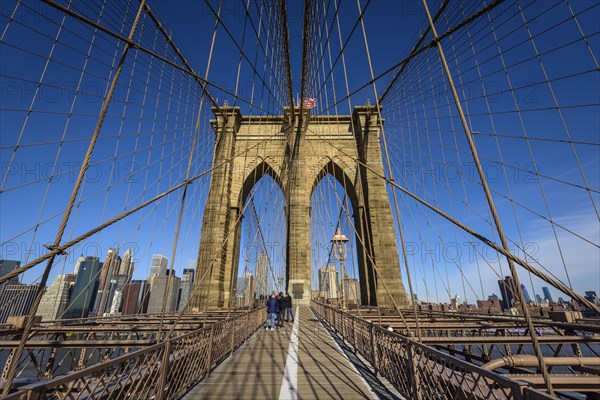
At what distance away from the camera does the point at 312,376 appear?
397 cm

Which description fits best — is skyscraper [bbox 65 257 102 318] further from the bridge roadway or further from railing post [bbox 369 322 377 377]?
railing post [bbox 369 322 377 377]

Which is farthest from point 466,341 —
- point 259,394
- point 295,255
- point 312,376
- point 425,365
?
point 295,255

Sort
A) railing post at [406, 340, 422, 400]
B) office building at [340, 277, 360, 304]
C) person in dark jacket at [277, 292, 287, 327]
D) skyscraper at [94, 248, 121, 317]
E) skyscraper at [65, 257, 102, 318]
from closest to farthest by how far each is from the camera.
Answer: railing post at [406, 340, 422, 400] < office building at [340, 277, 360, 304] < skyscraper at [65, 257, 102, 318] < skyscraper at [94, 248, 121, 317] < person in dark jacket at [277, 292, 287, 327]

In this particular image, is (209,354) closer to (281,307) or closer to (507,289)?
(281,307)

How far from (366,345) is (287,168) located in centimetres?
1657

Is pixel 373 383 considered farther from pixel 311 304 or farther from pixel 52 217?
pixel 311 304

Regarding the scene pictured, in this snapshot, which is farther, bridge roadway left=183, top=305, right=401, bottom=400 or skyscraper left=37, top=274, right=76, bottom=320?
skyscraper left=37, top=274, right=76, bottom=320

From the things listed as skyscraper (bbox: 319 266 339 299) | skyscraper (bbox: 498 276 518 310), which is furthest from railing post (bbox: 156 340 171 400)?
skyscraper (bbox: 319 266 339 299)

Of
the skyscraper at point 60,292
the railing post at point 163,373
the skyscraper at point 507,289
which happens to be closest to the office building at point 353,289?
the skyscraper at point 507,289

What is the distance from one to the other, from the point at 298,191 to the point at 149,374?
16.2m

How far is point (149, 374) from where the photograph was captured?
8.82 ft

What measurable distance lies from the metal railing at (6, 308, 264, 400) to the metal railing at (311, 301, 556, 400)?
2718 millimetres

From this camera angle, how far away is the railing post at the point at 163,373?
281 centimetres

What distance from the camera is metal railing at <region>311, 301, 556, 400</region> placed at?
1.74 meters
